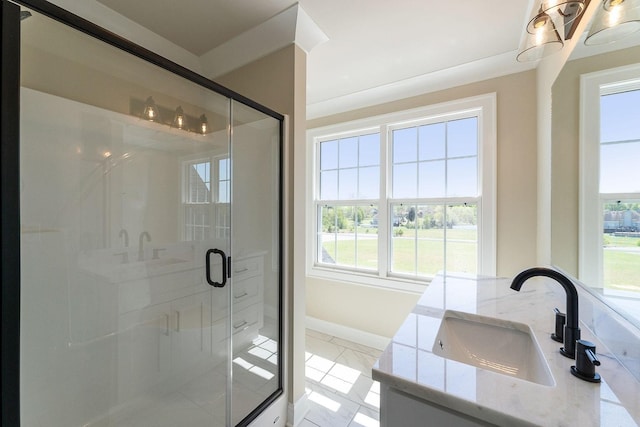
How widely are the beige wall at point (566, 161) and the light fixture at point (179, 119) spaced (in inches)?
81.5

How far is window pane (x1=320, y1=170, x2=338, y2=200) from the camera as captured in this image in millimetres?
2916

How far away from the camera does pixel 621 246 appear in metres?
0.86

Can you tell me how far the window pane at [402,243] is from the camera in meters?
2.46

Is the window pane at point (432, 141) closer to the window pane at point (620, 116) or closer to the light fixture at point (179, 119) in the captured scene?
the window pane at point (620, 116)

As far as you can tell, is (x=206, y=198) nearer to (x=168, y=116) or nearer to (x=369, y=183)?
(x=168, y=116)

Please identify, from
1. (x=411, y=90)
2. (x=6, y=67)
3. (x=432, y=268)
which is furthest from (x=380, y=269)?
(x=6, y=67)

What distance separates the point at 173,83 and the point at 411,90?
195 cm

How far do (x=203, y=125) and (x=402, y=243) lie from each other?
2.00 m

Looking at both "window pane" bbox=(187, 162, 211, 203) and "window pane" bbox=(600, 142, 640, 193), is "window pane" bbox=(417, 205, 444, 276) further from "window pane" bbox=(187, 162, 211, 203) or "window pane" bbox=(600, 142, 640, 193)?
"window pane" bbox=(187, 162, 211, 203)

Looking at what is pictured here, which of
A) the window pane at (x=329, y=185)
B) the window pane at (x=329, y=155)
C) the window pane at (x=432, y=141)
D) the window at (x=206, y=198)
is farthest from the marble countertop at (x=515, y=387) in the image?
the window pane at (x=329, y=155)

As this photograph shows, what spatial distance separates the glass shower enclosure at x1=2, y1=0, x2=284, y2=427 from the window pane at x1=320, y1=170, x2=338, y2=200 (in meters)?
1.30

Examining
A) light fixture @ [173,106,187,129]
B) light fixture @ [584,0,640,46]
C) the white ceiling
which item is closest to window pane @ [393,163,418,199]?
the white ceiling

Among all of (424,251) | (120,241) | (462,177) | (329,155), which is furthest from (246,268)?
(462,177)

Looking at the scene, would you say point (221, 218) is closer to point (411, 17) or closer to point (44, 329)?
point (44, 329)
